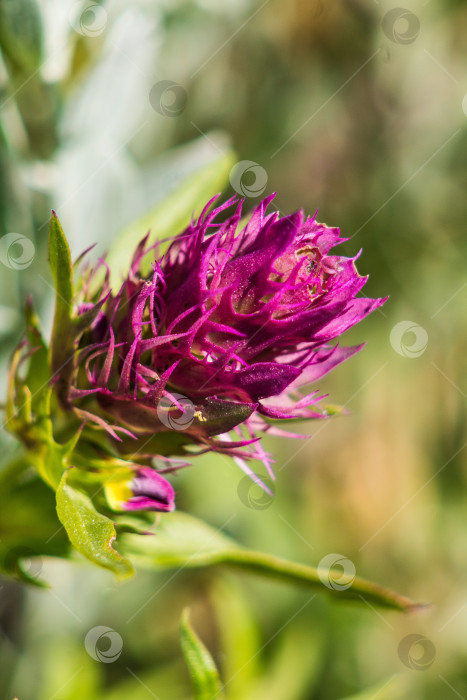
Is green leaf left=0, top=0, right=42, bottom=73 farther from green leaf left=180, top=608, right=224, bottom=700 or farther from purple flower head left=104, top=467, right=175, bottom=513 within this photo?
green leaf left=180, top=608, right=224, bottom=700

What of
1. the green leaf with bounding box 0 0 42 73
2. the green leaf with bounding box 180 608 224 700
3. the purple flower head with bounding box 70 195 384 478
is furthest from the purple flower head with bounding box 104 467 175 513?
the green leaf with bounding box 0 0 42 73

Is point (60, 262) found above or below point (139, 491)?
above

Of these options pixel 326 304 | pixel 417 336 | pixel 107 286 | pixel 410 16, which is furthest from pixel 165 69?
pixel 326 304

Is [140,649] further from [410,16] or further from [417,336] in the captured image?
[410,16]

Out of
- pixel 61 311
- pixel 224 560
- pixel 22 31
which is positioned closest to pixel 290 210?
pixel 22 31

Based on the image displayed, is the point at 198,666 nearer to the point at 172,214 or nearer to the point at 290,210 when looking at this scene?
the point at 172,214

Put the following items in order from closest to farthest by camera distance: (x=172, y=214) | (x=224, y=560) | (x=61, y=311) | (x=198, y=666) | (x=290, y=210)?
(x=61, y=311)
(x=198, y=666)
(x=224, y=560)
(x=172, y=214)
(x=290, y=210)

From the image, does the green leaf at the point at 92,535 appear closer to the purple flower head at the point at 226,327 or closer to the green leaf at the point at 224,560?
the purple flower head at the point at 226,327
